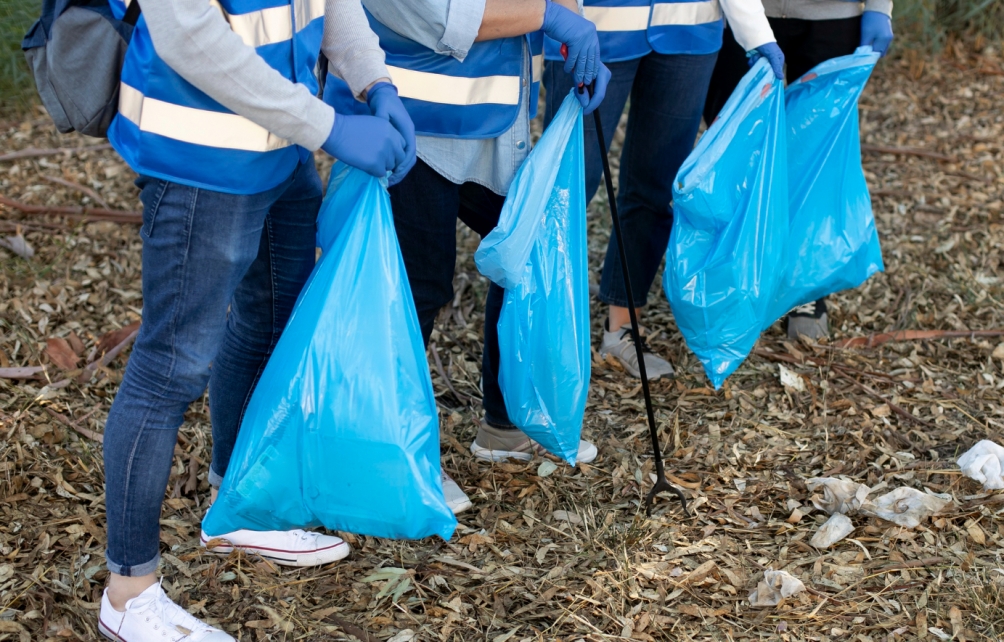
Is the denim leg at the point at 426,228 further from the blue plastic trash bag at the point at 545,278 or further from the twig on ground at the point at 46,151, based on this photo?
the twig on ground at the point at 46,151

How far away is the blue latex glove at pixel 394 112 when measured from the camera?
1.61m

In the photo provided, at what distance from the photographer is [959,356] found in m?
2.84

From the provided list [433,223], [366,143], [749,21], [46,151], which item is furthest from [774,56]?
[46,151]

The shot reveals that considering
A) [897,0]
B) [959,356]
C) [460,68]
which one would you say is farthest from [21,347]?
[897,0]

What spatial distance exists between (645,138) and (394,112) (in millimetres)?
1082

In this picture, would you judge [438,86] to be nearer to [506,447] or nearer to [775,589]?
[506,447]

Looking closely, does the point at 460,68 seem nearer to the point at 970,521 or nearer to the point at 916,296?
the point at 970,521

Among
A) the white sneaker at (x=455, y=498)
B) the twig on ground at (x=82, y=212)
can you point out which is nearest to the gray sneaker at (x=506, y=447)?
the white sneaker at (x=455, y=498)

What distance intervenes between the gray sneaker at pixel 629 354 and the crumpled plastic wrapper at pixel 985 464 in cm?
81

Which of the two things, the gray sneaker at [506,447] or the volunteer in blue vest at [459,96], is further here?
the gray sneaker at [506,447]

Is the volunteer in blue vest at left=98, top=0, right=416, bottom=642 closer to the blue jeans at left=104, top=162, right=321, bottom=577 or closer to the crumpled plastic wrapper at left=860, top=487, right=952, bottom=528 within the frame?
the blue jeans at left=104, top=162, right=321, bottom=577

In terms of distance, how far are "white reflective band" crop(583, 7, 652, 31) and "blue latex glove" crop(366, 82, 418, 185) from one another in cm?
76

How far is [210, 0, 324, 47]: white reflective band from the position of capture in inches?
53.7

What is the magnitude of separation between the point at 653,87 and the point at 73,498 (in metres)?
1.74
